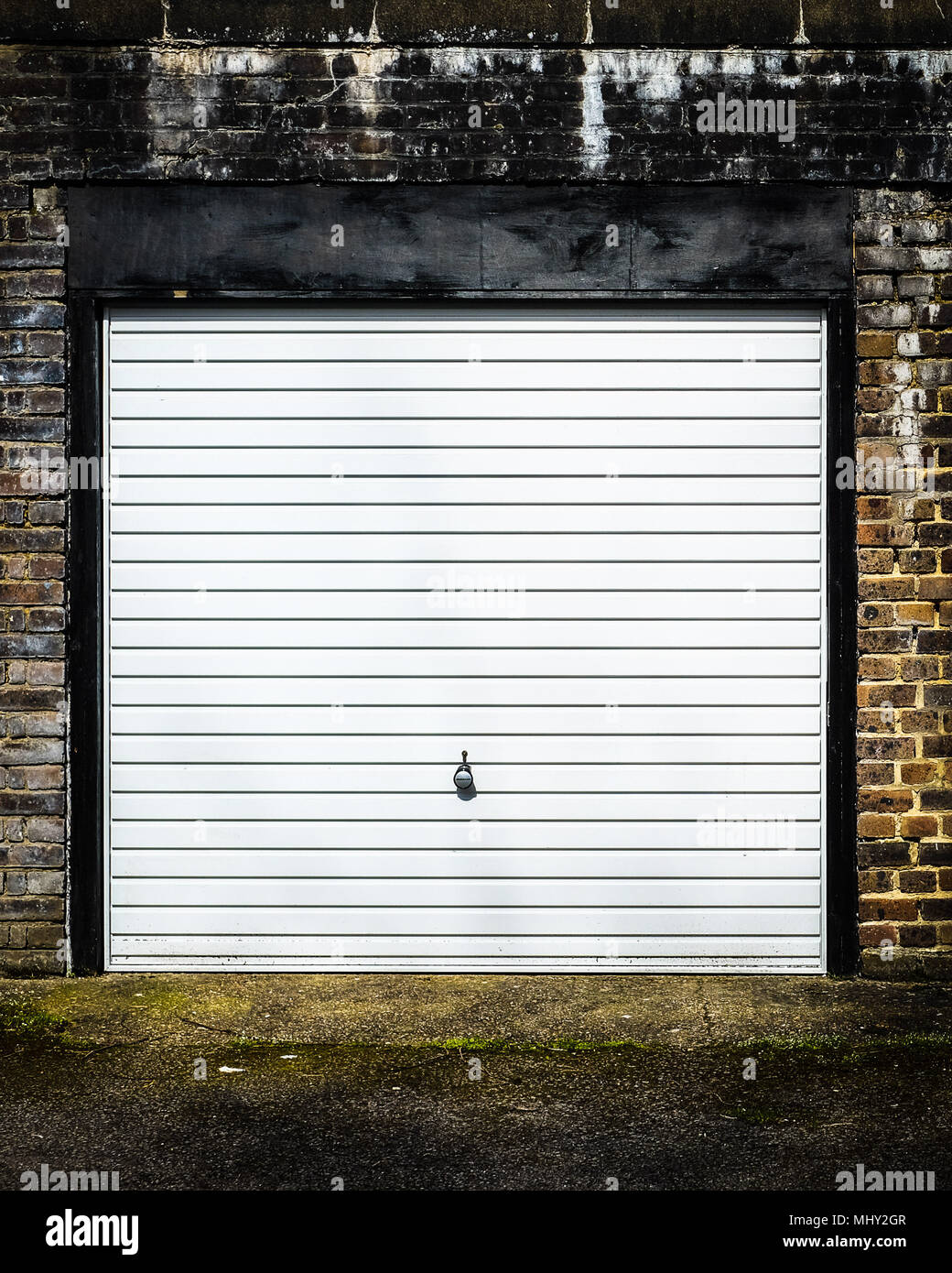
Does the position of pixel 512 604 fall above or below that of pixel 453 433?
below

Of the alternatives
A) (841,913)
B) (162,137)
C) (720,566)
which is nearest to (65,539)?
(162,137)

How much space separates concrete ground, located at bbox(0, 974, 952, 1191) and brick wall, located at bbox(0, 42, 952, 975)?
3.26 feet

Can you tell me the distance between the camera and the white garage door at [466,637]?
572cm

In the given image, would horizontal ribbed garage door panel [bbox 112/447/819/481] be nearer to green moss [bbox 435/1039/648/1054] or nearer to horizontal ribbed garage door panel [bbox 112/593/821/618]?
horizontal ribbed garage door panel [bbox 112/593/821/618]

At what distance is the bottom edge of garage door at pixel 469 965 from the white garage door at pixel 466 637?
0.02 metres

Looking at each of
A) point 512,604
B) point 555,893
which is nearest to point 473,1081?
point 555,893

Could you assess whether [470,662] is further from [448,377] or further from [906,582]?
[906,582]

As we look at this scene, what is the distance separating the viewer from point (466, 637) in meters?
5.75

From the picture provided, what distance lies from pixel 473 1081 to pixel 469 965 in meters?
1.21

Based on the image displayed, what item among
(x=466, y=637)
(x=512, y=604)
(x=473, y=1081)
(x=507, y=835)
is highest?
(x=512, y=604)

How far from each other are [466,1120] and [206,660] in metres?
2.60
